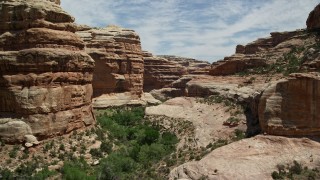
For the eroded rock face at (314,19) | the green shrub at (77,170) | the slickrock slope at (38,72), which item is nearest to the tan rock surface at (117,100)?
the slickrock slope at (38,72)

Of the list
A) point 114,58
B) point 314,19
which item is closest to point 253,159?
point 314,19

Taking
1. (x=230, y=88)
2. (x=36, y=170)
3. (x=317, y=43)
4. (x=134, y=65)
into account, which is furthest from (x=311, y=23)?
(x=36, y=170)

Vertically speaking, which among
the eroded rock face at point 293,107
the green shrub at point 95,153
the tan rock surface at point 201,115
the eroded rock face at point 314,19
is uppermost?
the eroded rock face at point 314,19

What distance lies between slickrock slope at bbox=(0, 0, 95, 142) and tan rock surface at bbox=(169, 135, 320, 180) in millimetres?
12687

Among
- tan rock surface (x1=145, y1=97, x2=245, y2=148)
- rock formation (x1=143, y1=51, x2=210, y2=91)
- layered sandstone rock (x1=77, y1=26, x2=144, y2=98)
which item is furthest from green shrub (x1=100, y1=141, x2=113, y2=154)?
rock formation (x1=143, y1=51, x2=210, y2=91)

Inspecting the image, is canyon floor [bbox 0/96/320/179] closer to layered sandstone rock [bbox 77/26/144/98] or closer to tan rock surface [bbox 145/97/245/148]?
tan rock surface [bbox 145/97/245/148]

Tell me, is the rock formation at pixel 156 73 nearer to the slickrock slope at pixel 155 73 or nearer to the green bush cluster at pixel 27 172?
the slickrock slope at pixel 155 73

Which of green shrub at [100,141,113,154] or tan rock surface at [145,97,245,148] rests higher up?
tan rock surface at [145,97,245,148]

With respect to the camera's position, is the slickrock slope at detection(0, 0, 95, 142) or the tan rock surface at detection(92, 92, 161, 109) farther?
the tan rock surface at detection(92, 92, 161, 109)

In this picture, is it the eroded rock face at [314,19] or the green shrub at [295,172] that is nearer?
the green shrub at [295,172]

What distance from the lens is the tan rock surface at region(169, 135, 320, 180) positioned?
26953 millimetres

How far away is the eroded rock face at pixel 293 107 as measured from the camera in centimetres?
2891

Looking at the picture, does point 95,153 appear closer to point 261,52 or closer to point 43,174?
point 43,174

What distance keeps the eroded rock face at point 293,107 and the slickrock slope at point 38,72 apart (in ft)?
61.3
